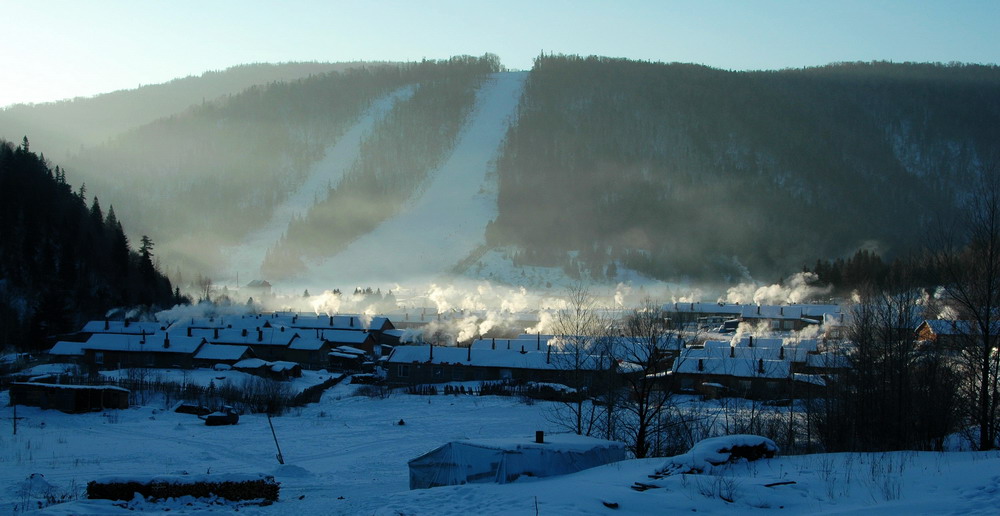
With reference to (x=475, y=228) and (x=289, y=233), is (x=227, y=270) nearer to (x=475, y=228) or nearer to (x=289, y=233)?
(x=289, y=233)

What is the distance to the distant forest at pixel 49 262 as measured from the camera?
66.4 metres

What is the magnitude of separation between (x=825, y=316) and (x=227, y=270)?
10964cm

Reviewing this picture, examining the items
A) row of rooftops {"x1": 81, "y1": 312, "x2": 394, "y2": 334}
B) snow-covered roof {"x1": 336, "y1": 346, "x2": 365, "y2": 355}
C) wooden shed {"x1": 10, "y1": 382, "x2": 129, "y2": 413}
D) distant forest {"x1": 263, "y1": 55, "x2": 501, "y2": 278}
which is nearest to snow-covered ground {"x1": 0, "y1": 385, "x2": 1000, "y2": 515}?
wooden shed {"x1": 10, "y1": 382, "x2": 129, "y2": 413}

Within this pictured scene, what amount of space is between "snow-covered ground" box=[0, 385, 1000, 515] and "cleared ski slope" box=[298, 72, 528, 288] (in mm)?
84993

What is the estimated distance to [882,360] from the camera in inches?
1028

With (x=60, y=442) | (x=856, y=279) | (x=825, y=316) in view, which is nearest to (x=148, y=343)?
(x=60, y=442)

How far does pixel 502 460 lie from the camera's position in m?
16.6

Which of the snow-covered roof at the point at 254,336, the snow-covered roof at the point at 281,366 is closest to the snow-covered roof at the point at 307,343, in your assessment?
the snow-covered roof at the point at 254,336

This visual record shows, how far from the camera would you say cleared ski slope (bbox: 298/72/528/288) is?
5221 inches

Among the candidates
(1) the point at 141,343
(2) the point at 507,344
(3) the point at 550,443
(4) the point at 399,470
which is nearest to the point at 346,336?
(1) the point at 141,343

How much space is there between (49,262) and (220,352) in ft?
66.9

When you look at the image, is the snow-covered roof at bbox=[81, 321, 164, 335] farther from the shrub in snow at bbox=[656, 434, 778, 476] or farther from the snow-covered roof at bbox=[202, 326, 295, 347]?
the shrub in snow at bbox=[656, 434, 778, 476]

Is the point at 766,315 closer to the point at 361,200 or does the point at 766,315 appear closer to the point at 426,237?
the point at 426,237

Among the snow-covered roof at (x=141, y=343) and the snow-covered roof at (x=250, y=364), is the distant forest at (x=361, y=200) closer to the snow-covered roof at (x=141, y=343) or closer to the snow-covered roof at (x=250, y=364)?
the snow-covered roof at (x=141, y=343)
